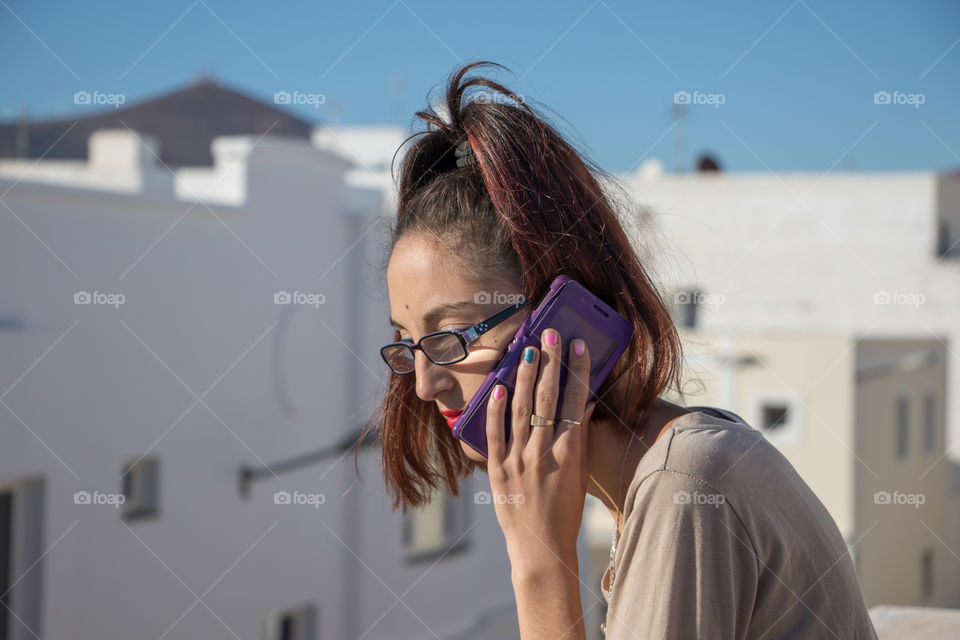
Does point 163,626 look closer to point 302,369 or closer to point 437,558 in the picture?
point 302,369

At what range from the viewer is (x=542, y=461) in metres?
1.70

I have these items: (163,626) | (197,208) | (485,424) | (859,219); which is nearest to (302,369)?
(197,208)

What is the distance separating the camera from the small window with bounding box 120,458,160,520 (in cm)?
692

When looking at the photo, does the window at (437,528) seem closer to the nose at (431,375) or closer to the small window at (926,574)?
the nose at (431,375)

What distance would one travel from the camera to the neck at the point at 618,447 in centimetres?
170

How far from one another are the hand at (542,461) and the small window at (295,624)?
23.5 feet

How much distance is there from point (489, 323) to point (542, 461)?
0.87ft

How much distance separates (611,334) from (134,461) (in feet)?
19.1

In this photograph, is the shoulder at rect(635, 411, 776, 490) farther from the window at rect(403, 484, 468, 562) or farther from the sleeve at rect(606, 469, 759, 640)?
the window at rect(403, 484, 468, 562)

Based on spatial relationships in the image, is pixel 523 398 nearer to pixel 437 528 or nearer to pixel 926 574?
pixel 437 528

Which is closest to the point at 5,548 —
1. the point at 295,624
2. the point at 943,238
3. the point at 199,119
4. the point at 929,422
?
the point at 295,624

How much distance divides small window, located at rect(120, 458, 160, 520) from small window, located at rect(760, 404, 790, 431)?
13.4 m

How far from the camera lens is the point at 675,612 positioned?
4.62ft

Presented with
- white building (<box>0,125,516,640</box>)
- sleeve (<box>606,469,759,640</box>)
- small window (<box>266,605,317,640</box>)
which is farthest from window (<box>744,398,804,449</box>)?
sleeve (<box>606,469,759,640</box>)
